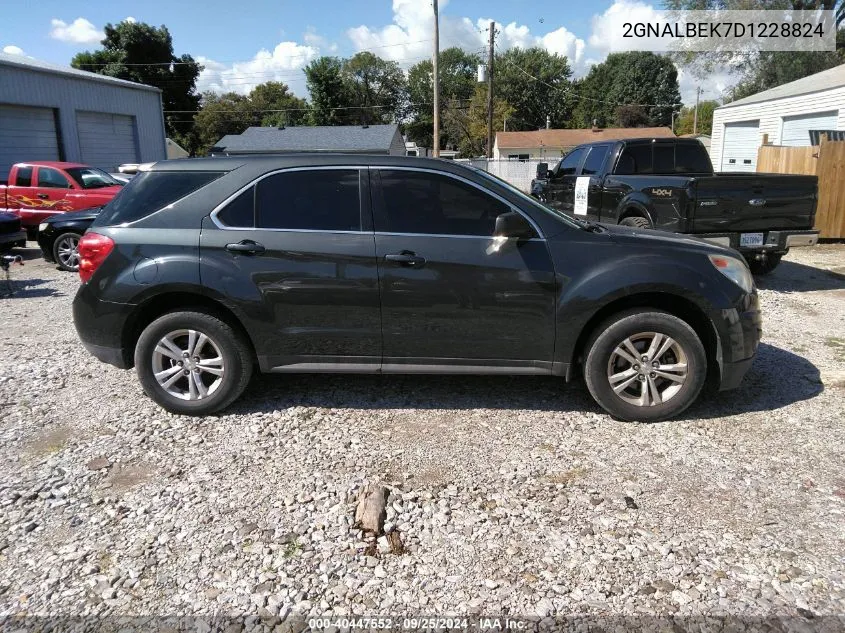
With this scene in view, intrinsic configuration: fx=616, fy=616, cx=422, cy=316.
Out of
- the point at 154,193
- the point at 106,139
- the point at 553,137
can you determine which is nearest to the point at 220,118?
the point at 553,137

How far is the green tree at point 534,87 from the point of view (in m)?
74.4

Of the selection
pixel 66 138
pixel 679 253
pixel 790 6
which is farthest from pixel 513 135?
pixel 679 253

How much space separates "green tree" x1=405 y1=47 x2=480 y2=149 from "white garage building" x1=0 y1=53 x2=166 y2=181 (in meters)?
52.5

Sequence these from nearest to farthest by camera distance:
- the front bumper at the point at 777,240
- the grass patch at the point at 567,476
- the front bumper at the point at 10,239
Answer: the grass patch at the point at 567,476
the front bumper at the point at 777,240
the front bumper at the point at 10,239

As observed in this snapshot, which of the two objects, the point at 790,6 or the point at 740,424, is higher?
the point at 790,6

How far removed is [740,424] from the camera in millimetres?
4230

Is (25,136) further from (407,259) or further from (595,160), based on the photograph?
(407,259)

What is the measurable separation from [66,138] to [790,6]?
40.2 m

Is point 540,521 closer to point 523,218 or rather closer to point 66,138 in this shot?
point 523,218

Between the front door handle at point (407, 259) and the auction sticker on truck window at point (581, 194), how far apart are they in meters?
6.17

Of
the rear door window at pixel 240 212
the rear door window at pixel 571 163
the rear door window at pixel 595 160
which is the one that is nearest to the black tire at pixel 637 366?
the rear door window at pixel 240 212

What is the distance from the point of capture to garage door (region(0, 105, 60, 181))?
18375 mm

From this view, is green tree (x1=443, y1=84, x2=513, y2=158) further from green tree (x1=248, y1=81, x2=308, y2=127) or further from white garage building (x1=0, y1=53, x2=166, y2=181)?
white garage building (x1=0, y1=53, x2=166, y2=181)

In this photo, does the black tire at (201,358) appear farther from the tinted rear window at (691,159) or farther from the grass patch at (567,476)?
the tinted rear window at (691,159)
